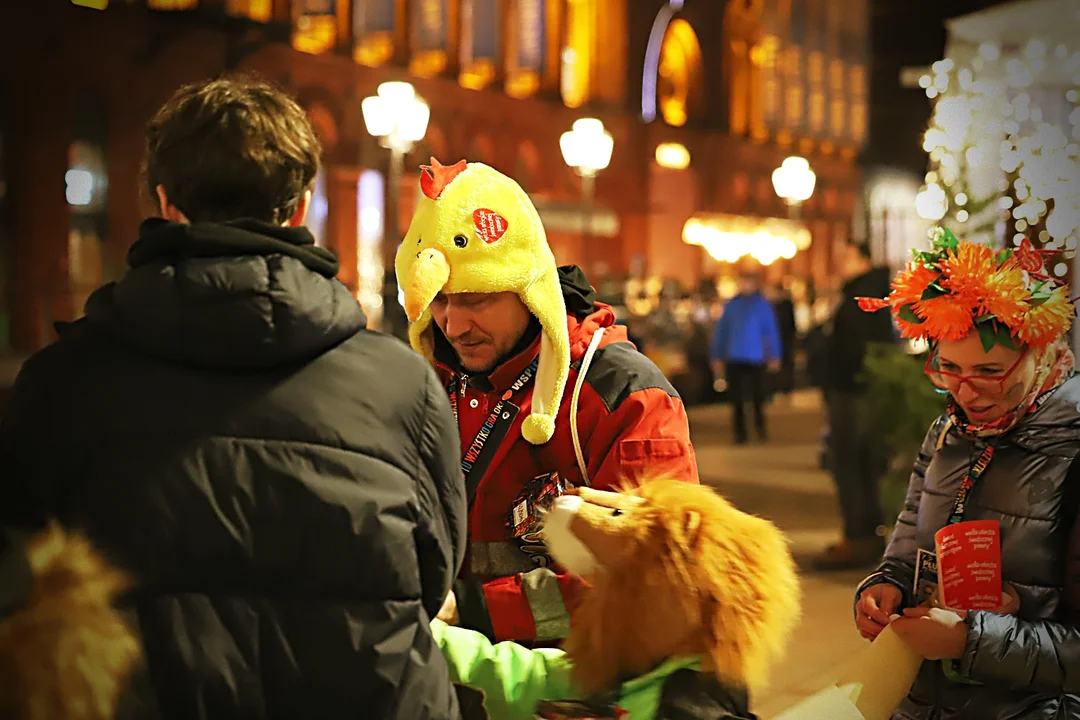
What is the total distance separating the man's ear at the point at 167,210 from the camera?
4.93 ft

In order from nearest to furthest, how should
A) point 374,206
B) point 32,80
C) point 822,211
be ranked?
point 32,80, point 374,206, point 822,211

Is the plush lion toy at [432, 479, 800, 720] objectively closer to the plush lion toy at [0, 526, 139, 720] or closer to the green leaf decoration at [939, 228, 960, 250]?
the plush lion toy at [0, 526, 139, 720]

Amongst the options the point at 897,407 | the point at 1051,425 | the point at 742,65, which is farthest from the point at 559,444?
the point at 742,65

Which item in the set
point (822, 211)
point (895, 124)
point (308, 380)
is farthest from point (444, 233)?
point (822, 211)

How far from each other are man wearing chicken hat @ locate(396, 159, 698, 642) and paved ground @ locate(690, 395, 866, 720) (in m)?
0.22

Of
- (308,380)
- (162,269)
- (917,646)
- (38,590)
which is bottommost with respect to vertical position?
(917,646)

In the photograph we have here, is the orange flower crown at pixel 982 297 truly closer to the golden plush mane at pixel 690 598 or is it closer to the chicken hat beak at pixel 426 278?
the golden plush mane at pixel 690 598

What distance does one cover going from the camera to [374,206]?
17.0 meters

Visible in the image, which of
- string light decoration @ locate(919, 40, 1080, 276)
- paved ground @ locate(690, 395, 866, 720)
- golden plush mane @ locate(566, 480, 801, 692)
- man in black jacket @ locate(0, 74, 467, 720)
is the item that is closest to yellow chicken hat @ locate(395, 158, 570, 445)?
paved ground @ locate(690, 395, 866, 720)

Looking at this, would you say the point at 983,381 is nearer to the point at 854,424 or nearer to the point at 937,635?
the point at 937,635

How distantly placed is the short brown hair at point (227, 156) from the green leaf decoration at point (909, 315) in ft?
4.76

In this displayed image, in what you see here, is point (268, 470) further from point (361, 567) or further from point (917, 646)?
point (917, 646)

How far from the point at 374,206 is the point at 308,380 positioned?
15892mm

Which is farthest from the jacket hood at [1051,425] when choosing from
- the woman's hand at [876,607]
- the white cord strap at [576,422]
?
the white cord strap at [576,422]
